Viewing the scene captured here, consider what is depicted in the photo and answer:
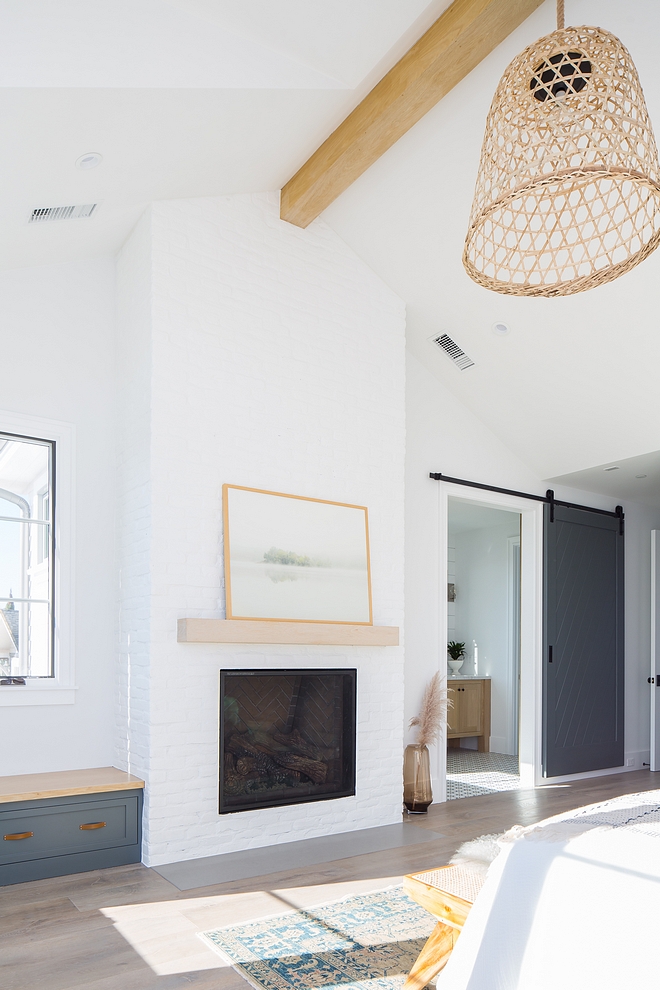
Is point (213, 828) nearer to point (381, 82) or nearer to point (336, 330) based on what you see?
point (336, 330)

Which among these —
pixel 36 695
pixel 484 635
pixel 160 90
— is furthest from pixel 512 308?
pixel 484 635

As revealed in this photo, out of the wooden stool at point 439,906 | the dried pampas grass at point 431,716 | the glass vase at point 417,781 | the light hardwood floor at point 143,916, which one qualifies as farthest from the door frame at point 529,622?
the wooden stool at point 439,906

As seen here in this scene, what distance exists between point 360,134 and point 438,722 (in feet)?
12.5

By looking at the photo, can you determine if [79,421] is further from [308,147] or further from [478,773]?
[478,773]

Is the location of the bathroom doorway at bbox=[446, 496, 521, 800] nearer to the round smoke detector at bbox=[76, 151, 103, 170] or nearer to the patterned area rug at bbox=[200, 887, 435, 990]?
the patterned area rug at bbox=[200, 887, 435, 990]

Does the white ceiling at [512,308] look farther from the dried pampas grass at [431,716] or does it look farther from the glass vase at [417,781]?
the glass vase at [417,781]

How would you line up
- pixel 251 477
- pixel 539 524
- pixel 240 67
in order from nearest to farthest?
pixel 240 67 → pixel 251 477 → pixel 539 524

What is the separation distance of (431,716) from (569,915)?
3.54 m

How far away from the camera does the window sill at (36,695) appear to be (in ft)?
13.4

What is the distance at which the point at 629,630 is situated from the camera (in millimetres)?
7656

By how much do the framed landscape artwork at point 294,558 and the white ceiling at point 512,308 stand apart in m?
1.60

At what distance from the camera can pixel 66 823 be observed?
3.77 metres

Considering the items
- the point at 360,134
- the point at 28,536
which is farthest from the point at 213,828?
the point at 360,134

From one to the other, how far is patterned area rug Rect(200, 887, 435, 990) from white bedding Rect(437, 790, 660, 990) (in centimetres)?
65
